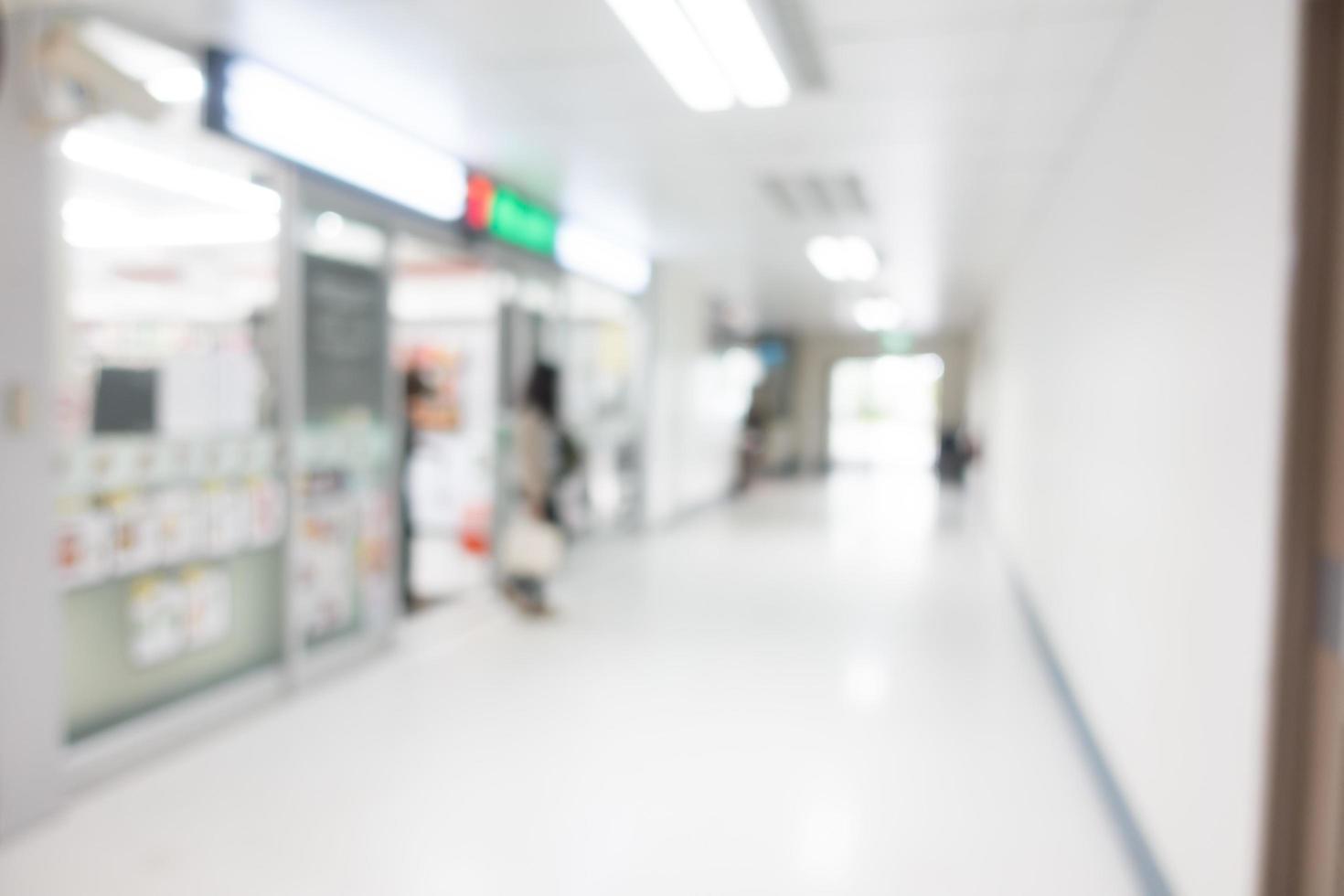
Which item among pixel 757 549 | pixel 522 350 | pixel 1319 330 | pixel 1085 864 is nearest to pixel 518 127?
pixel 522 350

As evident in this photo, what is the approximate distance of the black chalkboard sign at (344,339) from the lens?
414cm

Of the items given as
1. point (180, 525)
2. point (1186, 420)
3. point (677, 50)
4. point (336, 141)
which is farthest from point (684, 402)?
point (1186, 420)

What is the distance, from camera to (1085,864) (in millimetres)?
2691

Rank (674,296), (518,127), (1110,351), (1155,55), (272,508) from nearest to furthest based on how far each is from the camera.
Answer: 1. (1155,55)
2. (1110,351)
3. (272,508)
4. (518,127)
5. (674,296)

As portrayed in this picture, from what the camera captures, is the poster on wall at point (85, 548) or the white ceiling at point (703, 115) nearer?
the poster on wall at point (85, 548)

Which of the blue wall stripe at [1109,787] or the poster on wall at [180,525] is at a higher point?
the poster on wall at [180,525]

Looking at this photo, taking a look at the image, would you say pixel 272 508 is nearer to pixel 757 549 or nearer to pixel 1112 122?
pixel 1112 122

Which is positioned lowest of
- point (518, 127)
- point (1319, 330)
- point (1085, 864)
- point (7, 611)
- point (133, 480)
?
point (1085, 864)

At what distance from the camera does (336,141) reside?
4.14 m

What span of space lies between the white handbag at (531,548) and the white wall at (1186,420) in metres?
3.00

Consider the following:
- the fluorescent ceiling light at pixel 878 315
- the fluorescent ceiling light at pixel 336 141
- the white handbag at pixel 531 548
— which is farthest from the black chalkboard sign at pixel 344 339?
the fluorescent ceiling light at pixel 878 315

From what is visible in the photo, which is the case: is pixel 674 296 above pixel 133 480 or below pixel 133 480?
above

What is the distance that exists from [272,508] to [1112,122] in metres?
4.01

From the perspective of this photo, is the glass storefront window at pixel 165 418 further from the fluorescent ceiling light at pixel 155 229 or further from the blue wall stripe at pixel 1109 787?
the blue wall stripe at pixel 1109 787
